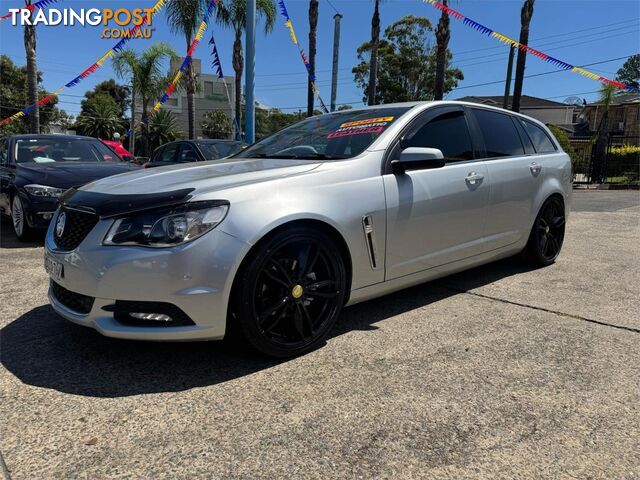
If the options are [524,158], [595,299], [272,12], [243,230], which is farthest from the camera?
[272,12]

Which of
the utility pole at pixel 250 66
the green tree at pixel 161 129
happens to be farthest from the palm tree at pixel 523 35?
the green tree at pixel 161 129

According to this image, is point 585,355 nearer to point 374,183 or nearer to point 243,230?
point 374,183

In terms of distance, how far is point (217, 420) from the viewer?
7.00ft

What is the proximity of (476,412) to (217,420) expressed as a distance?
3.84ft

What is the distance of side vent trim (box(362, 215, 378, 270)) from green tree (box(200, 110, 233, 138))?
66912 millimetres

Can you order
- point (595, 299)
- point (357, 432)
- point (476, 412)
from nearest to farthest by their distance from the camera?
point (357, 432)
point (476, 412)
point (595, 299)

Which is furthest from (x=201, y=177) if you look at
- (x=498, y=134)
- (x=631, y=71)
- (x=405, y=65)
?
(x=631, y=71)

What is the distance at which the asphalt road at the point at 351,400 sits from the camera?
6.10 ft

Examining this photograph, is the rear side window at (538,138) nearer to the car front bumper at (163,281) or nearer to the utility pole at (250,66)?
the car front bumper at (163,281)

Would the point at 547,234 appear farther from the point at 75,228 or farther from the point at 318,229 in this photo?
the point at 75,228

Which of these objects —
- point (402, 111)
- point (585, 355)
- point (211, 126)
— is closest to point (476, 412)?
point (585, 355)

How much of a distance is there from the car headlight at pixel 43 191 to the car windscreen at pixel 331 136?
107 inches

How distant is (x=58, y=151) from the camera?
6.74m

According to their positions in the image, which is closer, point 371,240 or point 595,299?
point 371,240
